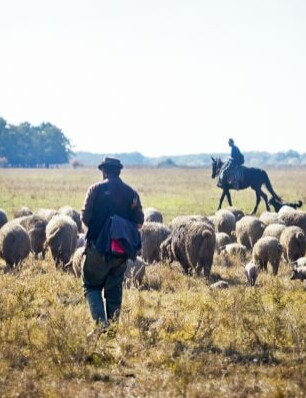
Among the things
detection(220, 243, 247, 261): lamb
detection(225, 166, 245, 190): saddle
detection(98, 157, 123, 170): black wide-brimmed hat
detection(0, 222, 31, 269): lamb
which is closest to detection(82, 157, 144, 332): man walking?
detection(98, 157, 123, 170): black wide-brimmed hat

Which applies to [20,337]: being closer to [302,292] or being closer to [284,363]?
[284,363]

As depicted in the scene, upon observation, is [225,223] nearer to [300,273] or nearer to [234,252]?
[234,252]

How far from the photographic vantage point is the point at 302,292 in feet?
33.9

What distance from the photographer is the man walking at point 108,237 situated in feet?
24.0

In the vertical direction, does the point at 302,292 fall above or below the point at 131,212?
below

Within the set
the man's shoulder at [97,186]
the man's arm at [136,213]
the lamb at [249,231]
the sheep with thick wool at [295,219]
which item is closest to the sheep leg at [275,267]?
the lamb at [249,231]

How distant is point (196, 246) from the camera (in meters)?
12.0

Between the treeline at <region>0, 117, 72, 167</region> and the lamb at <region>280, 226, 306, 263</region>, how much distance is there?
328 ft

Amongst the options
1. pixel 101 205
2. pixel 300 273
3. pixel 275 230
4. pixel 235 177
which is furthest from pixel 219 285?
pixel 235 177

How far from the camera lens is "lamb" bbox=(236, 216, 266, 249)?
621 inches

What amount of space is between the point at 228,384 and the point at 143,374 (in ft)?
2.82

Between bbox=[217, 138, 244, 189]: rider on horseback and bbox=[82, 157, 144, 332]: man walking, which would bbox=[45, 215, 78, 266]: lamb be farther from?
bbox=[217, 138, 244, 189]: rider on horseback

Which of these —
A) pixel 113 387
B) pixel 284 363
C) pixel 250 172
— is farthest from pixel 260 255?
pixel 250 172

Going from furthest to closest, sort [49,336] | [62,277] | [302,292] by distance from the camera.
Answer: [62,277] < [302,292] < [49,336]
